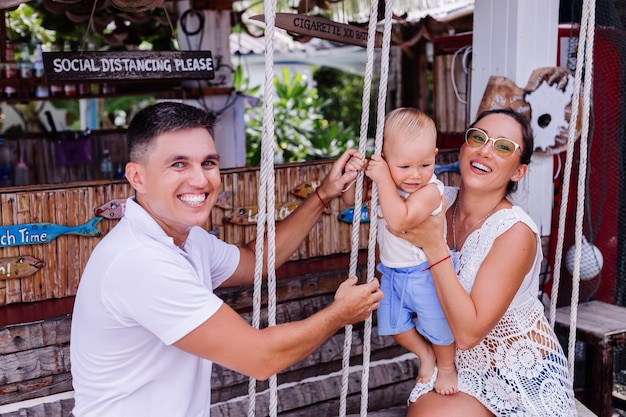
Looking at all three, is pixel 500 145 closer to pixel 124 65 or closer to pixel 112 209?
pixel 112 209

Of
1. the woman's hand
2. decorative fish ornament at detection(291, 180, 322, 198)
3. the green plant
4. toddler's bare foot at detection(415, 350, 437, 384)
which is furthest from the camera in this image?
the green plant

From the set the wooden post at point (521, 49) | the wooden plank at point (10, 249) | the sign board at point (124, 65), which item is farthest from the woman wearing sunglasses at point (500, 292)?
the sign board at point (124, 65)

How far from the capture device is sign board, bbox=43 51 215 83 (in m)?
3.57

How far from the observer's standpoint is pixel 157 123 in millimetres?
1838

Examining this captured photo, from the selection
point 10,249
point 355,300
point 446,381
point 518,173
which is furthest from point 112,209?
point 518,173

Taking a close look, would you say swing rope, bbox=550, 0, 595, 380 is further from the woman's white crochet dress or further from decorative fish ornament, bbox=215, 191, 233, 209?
decorative fish ornament, bbox=215, 191, 233, 209

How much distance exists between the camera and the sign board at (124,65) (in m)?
3.57

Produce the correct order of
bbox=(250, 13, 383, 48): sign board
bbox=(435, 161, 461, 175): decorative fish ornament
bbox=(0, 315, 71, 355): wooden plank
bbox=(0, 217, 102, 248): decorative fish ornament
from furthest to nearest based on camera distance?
bbox=(435, 161, 461, 175): decorative fish ornament → bbox=(250, 13, 383, 48): sign board → bbox=(0, 217, 102, 248): decorative fish ornament → bbox=(0, 315, 71, 355): wooden plank

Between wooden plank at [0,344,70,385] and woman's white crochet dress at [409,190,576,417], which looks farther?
wooden plank at [0,344,70,385]

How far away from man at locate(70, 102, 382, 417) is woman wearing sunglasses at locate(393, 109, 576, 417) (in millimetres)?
446

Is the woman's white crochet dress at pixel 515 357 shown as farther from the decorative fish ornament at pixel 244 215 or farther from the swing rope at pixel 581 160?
the decorative fish ornament at pixel 244 215

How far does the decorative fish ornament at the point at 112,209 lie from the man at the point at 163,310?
3.81 feet

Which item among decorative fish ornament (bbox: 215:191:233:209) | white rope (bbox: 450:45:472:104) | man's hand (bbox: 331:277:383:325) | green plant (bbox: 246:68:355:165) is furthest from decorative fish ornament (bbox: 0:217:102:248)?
green plant (bbox: 246:68:355:165)

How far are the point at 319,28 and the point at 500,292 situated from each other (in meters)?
1.50
